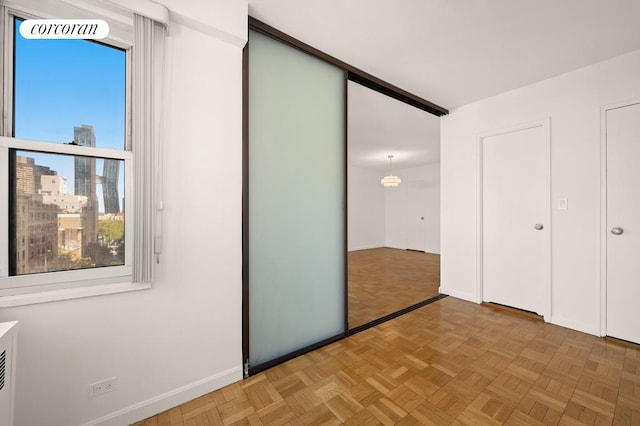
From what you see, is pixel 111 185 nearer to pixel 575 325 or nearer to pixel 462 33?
pixel 462 33

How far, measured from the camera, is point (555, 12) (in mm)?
1870

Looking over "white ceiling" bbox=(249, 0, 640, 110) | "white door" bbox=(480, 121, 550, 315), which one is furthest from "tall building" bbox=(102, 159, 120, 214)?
"white door" bbox=(480, 121, 550, 315)

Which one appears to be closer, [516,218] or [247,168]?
[247,168]

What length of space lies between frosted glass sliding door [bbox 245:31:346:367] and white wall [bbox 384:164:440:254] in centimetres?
598

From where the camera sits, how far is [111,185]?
1.48 m

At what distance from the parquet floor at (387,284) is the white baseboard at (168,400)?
52.9 inches

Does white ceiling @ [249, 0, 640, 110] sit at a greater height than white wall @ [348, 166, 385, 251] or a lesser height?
greater

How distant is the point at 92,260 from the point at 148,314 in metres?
0.44

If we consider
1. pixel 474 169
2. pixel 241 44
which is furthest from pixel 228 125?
pixel 474 169

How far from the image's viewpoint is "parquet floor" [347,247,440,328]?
312cm

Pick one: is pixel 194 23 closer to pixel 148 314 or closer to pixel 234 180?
pixel 234 180

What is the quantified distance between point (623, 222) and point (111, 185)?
412 centimetres

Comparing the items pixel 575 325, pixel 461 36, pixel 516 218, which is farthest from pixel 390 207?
pixel 461 36

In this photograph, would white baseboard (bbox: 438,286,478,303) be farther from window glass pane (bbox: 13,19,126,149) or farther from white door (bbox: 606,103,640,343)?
window glass pane (bbox: 13,19,126,149)
